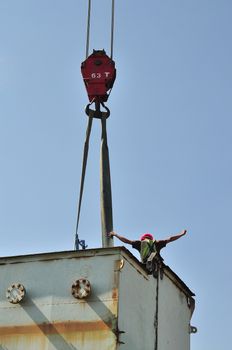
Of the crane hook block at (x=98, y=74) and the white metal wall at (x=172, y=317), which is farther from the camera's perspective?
the crane hook block at (x=98, y=74)

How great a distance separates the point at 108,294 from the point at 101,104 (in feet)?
31.1

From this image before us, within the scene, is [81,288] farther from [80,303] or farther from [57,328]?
[57,328]

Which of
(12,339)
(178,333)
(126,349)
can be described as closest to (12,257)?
(12,339)

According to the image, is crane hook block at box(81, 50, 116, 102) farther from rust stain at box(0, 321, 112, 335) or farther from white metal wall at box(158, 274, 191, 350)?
rust stain at box(0, 321, 112, 335)

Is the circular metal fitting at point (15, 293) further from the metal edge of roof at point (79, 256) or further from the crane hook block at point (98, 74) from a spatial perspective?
the crane hook block at point (98, 74)

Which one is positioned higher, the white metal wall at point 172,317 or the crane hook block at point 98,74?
the crane hook block at point 98,74

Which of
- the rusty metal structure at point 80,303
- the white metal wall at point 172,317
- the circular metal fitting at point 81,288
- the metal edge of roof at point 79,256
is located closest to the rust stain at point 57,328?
the rusty metal structure at point 80,303

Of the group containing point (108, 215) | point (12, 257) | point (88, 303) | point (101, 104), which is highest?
point (101, 104)

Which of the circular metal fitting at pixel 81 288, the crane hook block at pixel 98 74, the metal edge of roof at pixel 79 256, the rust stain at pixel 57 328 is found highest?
the crane hook block at pixel 98 74

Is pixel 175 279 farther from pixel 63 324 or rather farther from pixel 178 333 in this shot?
pixel 63 324

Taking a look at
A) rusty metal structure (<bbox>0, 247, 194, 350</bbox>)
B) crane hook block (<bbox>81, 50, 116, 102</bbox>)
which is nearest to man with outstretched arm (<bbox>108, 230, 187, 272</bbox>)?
rusty metal structure (<bbox>0, 247, 194, 350</bbox>)

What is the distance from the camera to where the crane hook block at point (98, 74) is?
69.9 feet

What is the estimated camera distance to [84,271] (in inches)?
529

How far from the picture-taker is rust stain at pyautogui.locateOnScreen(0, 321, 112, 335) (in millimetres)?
12922
